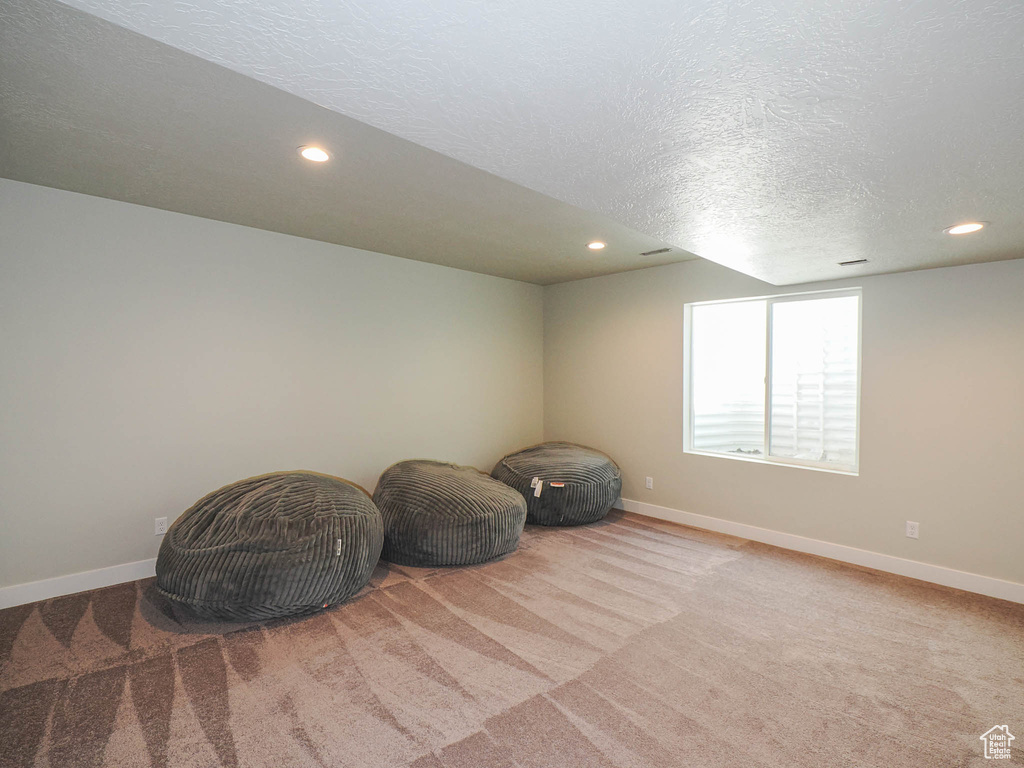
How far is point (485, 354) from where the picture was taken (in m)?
5.33

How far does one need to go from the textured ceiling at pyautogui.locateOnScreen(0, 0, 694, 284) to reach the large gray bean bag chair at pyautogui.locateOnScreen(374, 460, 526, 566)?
6.32ft

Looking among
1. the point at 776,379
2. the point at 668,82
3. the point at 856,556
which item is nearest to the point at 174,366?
the point at 668,82

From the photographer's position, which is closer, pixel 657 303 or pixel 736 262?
pixel 736 262

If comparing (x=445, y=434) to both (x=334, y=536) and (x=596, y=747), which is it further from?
(x=596, y=747)

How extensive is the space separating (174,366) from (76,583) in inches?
A: 57.2

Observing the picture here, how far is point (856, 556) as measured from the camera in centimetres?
371

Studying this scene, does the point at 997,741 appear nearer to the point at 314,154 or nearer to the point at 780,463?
the point at 780,463

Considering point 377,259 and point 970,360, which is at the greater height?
point 377,259

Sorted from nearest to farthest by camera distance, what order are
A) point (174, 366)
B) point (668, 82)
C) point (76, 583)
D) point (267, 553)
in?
point (668, 82), point (267, 553), point (76, 583), point (174, 366)

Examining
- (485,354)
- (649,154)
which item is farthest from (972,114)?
(485,354)

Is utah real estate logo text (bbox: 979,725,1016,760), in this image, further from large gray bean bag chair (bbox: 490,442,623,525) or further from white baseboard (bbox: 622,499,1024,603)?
A: large gray bean bag chair (bbox: 490,442,623,525)

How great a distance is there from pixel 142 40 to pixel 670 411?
4.36 metres

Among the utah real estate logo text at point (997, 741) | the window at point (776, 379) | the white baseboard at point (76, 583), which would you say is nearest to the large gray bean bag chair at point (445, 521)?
the white baseboard at point (76, 583)

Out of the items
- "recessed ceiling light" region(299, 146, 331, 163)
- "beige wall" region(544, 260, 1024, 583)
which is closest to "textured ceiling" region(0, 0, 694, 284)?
"recessed ceiling light" region(299, 146, 331, 163)
